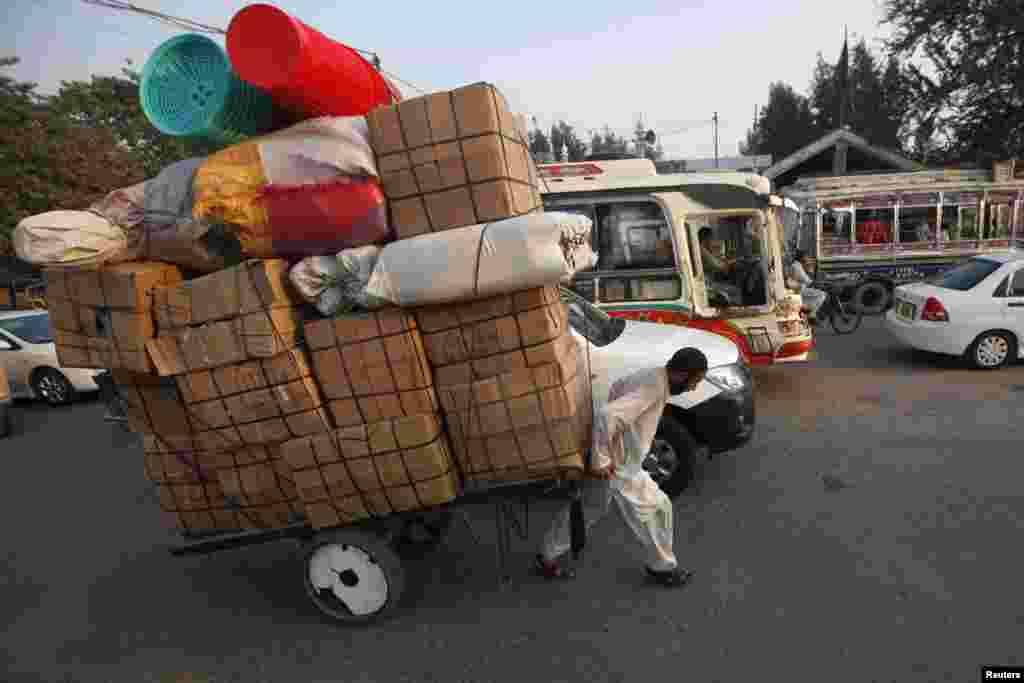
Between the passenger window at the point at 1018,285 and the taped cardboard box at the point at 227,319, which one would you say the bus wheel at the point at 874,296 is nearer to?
the passenger window at the point at 1018,285

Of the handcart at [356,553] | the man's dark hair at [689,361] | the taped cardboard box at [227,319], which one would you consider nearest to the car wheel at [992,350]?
the man's dark hair at [689,361]

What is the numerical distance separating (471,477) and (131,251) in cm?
198

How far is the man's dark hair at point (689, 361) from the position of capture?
11.0 ft

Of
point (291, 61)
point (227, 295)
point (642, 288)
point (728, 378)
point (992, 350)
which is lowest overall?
point (992, 350)

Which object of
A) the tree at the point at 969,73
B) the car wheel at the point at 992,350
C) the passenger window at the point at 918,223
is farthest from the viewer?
the tree at the point at 969,73

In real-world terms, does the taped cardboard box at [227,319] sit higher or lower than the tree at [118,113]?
lower

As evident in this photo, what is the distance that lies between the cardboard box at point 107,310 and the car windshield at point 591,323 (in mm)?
2582

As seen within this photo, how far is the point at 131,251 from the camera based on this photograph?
309cm

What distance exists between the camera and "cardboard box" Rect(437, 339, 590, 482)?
3.00 m

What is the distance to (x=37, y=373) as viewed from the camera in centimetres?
907

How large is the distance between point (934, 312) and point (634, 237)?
13.6 feet

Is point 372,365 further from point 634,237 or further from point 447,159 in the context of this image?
point 634,237

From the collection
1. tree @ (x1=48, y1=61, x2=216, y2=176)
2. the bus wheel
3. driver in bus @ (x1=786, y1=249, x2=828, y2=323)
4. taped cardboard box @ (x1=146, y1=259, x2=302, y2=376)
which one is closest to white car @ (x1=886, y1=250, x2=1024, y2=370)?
driver in bus @ (x1=786, y1=249, x2=828, y2=323)

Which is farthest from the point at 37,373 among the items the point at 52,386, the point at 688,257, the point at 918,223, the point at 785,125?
the point at 785,125
